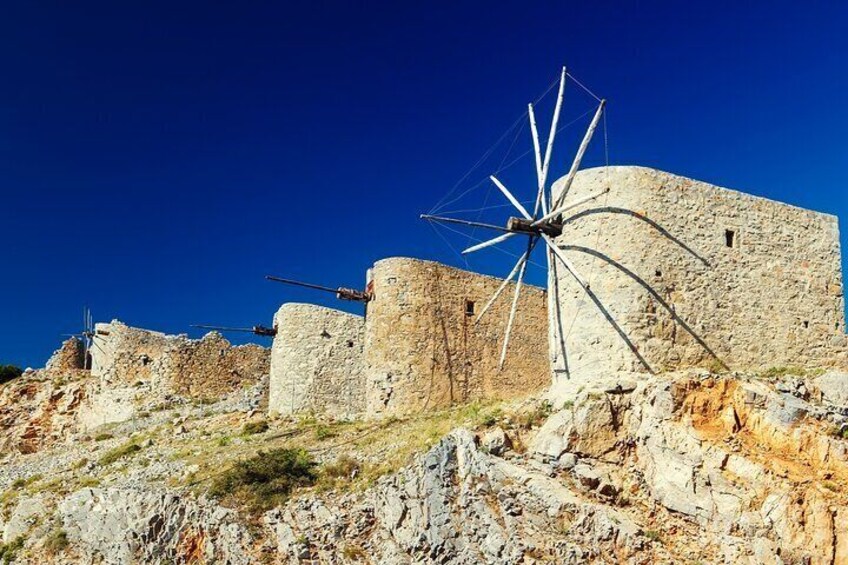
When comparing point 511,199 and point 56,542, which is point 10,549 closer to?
point 56,542

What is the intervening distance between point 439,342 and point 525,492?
1062cm

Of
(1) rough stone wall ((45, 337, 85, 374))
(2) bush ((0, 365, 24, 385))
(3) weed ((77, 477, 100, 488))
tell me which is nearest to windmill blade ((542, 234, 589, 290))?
(3) weed ((77, 477, 100, 488))

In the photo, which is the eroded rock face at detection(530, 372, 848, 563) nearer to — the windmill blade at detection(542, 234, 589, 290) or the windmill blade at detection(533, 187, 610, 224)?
the windmill blade at detection(542, 234, 589, 290)

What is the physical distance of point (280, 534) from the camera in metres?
17.0

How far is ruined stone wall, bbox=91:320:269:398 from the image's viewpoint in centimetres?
3344

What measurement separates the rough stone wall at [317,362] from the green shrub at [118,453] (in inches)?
187

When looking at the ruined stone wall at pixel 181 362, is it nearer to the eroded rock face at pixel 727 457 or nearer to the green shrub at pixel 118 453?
the green shrub at pixel 118 453

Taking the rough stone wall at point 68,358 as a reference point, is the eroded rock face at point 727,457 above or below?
below

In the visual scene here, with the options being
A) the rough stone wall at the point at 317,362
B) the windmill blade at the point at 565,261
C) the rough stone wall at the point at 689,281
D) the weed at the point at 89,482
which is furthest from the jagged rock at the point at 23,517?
the windmill blade at the point at 565,261

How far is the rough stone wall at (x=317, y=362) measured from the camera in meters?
27.9

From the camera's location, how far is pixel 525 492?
15.1 m

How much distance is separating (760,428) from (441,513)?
6.11 m

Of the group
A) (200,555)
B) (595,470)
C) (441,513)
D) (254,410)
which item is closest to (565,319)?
(595,470)

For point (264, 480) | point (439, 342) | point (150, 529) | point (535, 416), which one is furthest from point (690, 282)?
point (150, 529)
